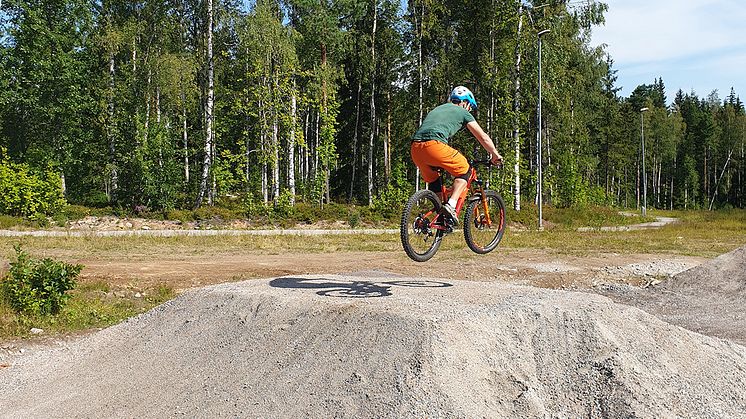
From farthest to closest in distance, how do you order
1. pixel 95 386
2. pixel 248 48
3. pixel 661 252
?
pixel 248 48, pixel 661 252, pixel 95 386

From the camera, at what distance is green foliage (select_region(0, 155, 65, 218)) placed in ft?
89.2

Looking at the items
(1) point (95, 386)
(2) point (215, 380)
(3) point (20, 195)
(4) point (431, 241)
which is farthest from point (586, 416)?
(3) point (20, 195)

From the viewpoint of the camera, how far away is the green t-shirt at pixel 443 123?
753 centimetres

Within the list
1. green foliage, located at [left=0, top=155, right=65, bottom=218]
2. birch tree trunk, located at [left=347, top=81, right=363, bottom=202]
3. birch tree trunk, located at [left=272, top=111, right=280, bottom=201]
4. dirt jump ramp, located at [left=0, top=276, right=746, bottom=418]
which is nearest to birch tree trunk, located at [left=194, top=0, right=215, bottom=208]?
birch tree trunk, located at [left=272, top=111, right=280, bottom=201]

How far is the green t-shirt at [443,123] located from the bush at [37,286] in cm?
725

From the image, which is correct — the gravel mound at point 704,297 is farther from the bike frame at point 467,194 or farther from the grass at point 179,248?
the grass at point 179,248

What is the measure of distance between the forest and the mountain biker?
22871 mm

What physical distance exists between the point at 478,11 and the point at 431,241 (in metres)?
29.9

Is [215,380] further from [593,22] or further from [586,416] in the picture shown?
[593,22]

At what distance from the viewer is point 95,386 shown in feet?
24.0

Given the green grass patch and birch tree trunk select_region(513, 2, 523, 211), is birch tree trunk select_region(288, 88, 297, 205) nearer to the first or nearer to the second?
birch tree trunk select_region(513, 2, 523, 211)

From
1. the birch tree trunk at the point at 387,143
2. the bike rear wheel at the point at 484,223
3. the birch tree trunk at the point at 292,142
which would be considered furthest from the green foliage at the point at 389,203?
the bike rear wheel at the point at 484,223

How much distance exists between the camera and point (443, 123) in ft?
24.8

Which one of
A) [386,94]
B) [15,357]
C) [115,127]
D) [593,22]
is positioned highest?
[593,22]
